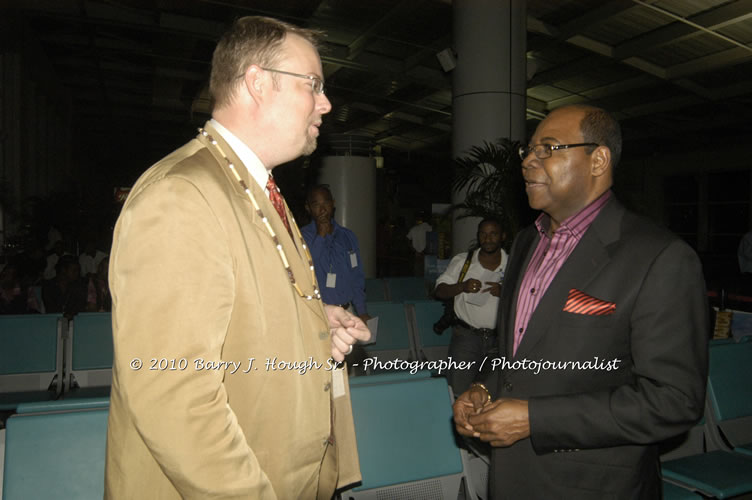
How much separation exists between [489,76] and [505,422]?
21.4 feet

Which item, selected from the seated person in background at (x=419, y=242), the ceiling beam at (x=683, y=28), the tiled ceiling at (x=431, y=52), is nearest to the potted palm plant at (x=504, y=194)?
the tiled ceiling at (x=431, y=52)

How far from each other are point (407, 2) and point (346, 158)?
13.5 feet

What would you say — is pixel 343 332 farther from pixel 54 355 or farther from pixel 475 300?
pixel 54 355

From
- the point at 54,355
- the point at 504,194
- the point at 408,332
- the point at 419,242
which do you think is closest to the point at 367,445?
the point at 408,332

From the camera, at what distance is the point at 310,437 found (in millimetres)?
1243

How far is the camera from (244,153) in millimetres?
1296

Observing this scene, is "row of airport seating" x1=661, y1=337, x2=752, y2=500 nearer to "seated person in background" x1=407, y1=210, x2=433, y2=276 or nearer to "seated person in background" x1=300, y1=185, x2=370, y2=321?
"seated person in background" x1=300, y1=185, x2=370, y2=321

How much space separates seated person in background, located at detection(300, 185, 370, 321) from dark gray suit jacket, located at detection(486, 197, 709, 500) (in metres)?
2.83

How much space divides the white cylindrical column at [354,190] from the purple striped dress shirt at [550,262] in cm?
736

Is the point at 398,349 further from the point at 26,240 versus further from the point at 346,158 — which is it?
the point at 26,240

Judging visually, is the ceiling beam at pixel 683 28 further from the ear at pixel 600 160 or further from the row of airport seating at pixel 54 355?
the row of airport seating at pixel 54 355

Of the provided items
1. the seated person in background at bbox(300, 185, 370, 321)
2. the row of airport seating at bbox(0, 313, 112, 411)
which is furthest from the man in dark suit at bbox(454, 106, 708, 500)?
the row of airport seating at bbox(0, 313, 112, 411)

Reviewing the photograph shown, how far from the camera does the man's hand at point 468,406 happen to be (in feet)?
5.61

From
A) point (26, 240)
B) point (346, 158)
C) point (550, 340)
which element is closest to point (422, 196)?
point (346, 158)
